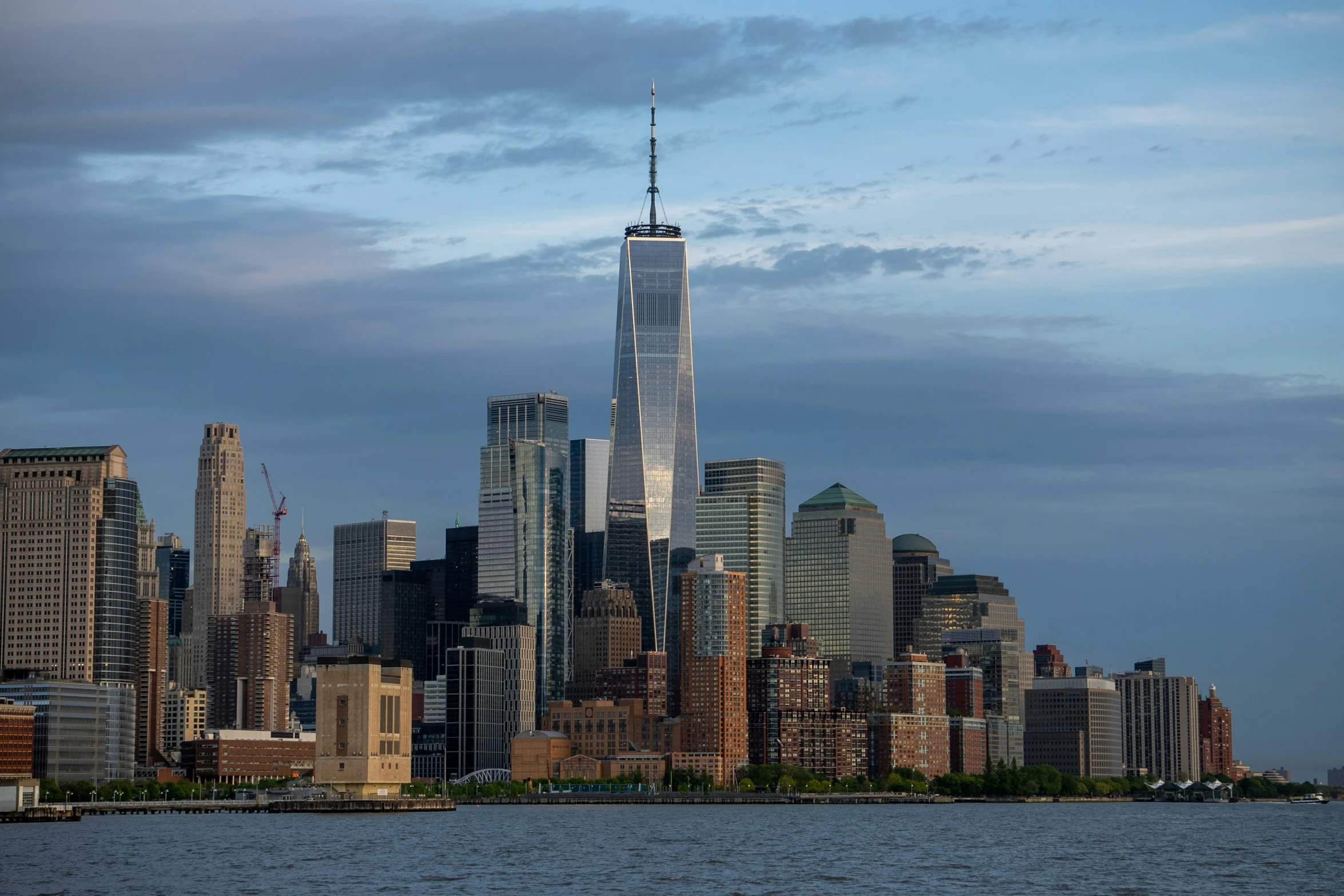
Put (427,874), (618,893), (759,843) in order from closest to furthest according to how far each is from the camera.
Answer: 1. (618,893)
2. (427,874)
3. (759,843)

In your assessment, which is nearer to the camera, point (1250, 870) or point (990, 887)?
point (990, 887)

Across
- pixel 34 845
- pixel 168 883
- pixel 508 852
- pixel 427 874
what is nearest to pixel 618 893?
pixel 427 874

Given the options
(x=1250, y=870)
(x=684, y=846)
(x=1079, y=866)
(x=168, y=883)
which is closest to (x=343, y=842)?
(x=684, y=846)

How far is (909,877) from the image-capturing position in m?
148

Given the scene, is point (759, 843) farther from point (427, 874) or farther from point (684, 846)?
point (427, 874)

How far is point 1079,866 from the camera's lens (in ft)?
533

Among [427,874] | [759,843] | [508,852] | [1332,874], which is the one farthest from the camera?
[759,843]

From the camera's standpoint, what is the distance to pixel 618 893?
132375mm

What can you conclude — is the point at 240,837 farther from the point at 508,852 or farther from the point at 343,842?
the point at 508,852

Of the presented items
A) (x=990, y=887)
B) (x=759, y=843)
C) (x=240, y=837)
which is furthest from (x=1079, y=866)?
(x=240, y=837)

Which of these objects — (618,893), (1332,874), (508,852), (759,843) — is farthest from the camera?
(759,843)

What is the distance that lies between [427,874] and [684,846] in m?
41.7

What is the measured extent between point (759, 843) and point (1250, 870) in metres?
46.9

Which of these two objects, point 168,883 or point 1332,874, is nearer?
point 168,883
